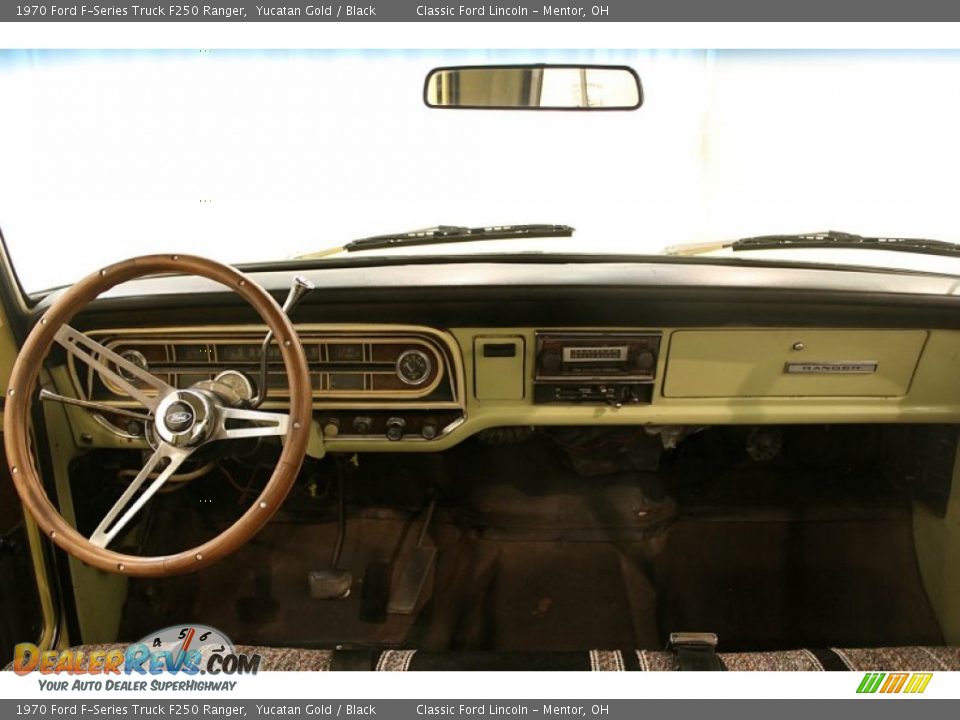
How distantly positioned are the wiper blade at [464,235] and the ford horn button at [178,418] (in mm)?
830

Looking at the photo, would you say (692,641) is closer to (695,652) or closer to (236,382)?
(695,652)

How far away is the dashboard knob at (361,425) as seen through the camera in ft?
5.81

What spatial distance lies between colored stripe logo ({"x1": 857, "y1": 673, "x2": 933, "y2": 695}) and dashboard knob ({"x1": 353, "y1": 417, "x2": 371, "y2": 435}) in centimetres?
158

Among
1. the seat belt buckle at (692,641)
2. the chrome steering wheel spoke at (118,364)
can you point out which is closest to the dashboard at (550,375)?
the chrome steering wheel spoke at (118,364)

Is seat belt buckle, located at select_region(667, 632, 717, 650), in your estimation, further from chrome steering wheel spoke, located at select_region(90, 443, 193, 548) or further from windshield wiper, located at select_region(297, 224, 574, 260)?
chrome steering wheel spoke, located at select_region(90, 443, 193, 548)

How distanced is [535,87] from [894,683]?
2.03m

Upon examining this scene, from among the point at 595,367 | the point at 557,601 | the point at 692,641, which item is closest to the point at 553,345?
the point at 595,367

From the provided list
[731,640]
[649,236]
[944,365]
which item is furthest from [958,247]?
[731,640]

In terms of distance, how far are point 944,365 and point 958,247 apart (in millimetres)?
455

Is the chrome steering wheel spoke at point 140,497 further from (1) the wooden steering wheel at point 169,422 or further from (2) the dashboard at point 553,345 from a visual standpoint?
(2) the dashboard at point 553,345

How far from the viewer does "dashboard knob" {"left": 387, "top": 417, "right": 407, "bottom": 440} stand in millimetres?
1761

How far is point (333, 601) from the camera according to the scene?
2.18 meters

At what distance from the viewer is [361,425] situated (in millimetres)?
1778

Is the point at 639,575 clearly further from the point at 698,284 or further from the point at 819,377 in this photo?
the point at 698,284
